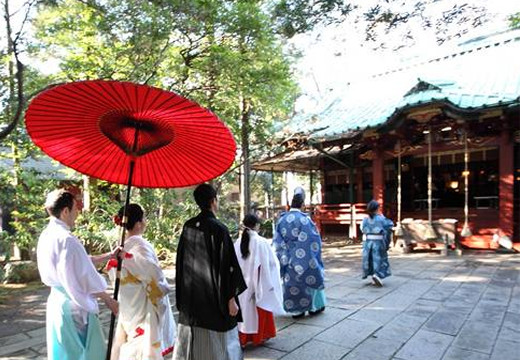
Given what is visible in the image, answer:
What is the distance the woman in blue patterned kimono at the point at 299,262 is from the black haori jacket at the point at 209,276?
7.39ft

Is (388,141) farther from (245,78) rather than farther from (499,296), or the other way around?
(499,296)

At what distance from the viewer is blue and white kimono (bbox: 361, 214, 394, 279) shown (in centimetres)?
675

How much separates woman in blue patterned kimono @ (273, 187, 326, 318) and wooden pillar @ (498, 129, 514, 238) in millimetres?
7431

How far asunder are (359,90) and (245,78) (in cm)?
1033

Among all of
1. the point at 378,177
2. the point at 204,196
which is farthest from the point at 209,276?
the point at 378,177

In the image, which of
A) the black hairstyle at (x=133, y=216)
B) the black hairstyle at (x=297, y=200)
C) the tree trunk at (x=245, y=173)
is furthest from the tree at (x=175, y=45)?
the black hairstyle at (x=133, y=216)

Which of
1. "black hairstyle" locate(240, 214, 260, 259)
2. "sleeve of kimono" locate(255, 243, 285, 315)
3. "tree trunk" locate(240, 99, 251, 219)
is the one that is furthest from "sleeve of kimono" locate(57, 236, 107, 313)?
"tree trunk" locate(240, 99, 251, 219)

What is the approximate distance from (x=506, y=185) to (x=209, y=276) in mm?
9987

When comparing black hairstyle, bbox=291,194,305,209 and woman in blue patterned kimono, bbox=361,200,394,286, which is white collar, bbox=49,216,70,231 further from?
woman in blue patterned kimono, bbox=361,200,394,286

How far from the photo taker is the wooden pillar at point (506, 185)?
9.97 m

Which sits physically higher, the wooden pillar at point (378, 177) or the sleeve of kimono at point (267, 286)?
the wooden pillar at point (378, 177)

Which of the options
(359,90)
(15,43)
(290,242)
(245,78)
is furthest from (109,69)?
(359,90)

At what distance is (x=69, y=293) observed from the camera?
231cm

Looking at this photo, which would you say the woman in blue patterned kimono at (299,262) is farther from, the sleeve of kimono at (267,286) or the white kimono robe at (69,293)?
Result: the white kimono robe at (69,293)
